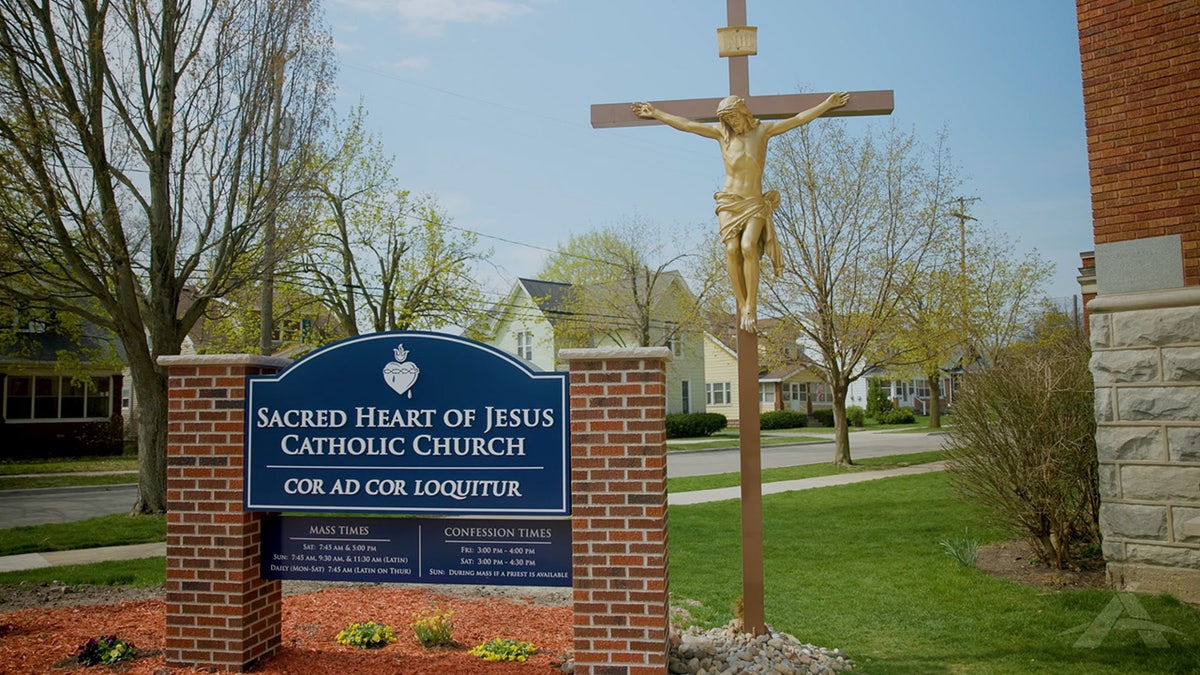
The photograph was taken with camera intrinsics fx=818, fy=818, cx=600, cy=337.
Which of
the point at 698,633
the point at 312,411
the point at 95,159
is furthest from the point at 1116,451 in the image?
the point at 95,159

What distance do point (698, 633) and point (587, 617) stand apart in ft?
5.21

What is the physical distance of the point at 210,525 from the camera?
208 inches

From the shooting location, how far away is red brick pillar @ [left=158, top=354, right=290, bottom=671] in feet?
17.1

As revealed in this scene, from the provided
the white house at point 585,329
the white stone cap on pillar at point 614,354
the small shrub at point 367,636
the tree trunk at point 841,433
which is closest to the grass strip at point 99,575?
the small shrub at point 367,636

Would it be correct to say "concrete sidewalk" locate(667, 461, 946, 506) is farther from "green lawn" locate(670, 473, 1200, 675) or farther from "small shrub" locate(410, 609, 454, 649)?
"small shrub" locate(410, 609, 454, 649)

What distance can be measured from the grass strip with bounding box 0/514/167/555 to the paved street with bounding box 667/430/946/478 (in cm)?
1041

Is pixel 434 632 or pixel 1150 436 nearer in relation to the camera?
pixel 434 632

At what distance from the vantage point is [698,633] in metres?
5.97

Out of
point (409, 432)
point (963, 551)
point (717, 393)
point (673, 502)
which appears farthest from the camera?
point (717, 393)

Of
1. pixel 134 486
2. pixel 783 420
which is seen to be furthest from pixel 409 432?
pixel 783 420

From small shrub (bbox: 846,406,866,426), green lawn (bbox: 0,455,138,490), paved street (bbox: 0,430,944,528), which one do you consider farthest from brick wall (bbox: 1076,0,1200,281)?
small shrub (bbox: 846,406,866,426)

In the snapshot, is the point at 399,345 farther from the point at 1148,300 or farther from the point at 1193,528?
the point at 1193,528

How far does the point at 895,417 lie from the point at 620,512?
158 ft

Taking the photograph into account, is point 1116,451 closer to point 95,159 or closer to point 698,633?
point 698,633
